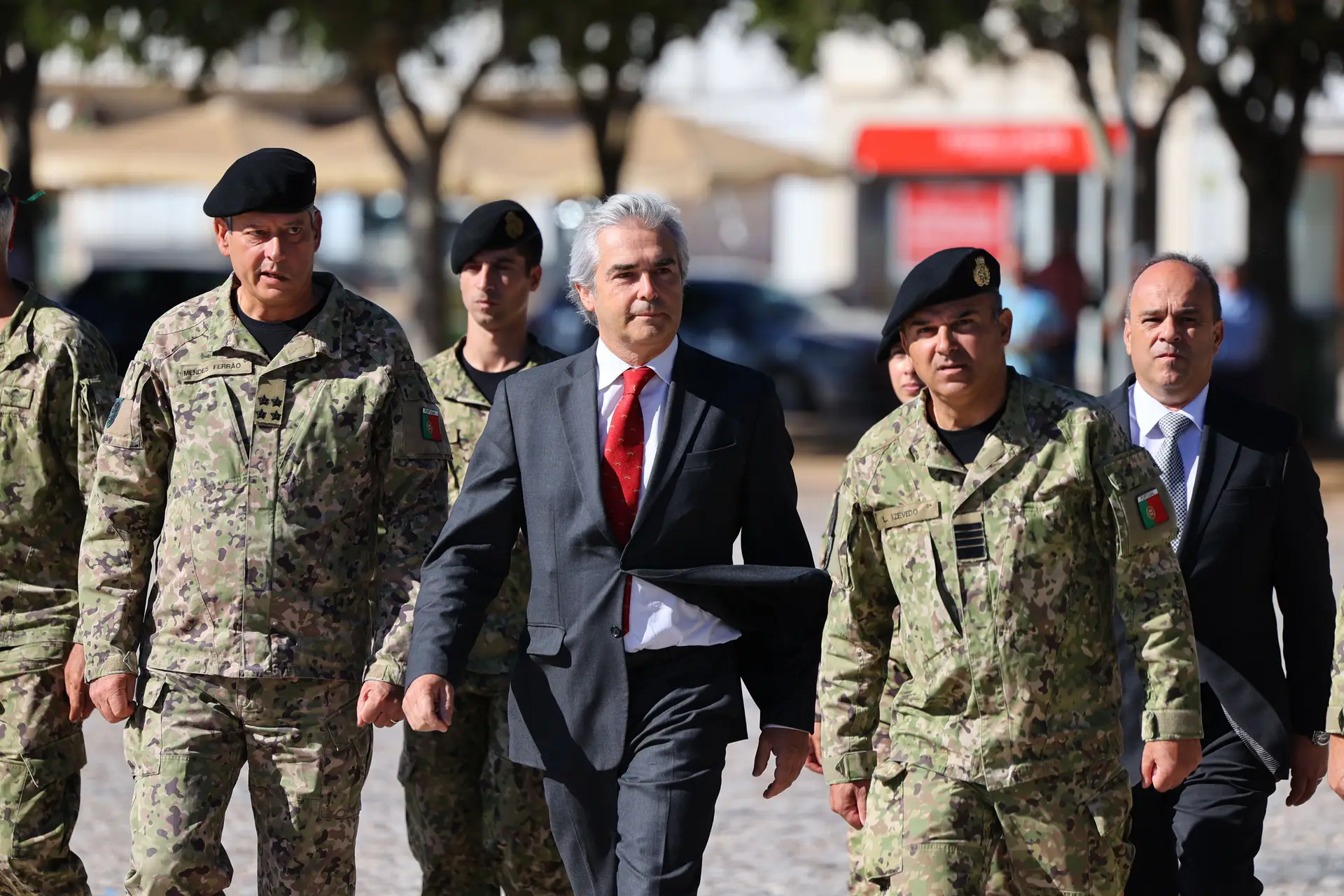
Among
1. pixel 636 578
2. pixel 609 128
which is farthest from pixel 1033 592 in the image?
pixel 609 128

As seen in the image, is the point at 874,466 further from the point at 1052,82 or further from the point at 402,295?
the point at 402,295

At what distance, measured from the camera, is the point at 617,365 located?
502 cm

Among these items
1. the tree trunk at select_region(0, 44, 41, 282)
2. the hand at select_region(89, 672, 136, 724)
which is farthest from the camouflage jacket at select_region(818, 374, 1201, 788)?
the tree trunk at select_region(0, 44, 41, 282)

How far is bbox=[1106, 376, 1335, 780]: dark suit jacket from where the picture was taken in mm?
5258

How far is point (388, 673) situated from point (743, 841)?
3172mm

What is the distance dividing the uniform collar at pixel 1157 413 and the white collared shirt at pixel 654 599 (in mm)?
1249

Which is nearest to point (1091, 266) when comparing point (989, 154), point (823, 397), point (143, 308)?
point (989, 154)

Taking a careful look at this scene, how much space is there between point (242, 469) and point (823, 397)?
2207cm

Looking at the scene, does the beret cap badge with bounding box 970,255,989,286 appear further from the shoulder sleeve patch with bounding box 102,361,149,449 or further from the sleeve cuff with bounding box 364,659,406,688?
the shoulder sleeve patch with bounding box 102,361,149,449

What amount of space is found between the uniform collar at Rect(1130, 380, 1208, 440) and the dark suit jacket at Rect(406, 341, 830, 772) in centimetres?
100

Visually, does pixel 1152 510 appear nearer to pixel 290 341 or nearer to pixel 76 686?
pixel 290 341

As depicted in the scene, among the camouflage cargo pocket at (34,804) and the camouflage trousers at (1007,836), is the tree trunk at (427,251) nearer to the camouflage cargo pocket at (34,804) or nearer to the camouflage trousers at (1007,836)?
the camouflage cargo pocket at (34,804)

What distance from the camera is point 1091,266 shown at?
38188mm

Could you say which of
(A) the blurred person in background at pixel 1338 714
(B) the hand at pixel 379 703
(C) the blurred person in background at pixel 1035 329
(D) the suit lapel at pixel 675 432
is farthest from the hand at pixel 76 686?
(C) the blurred person in background at pixel 1035 329
